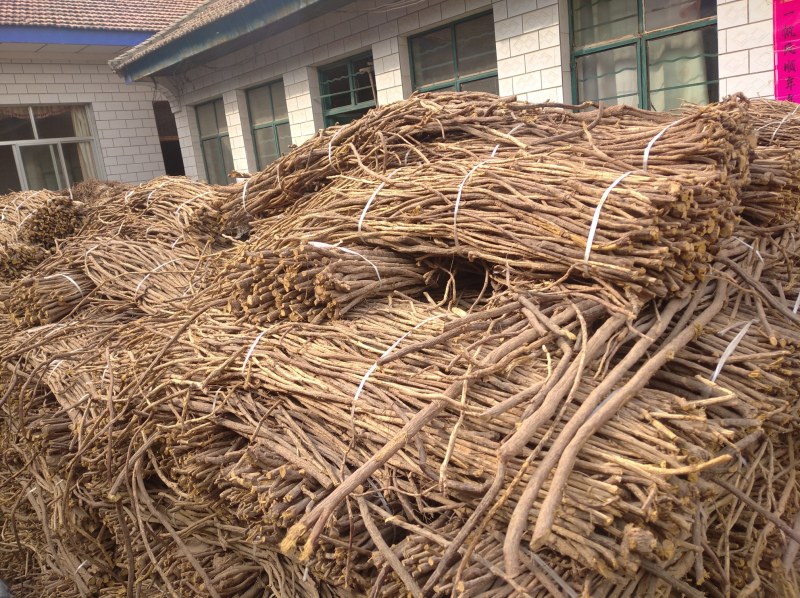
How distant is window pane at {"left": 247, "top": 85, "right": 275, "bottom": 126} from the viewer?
11.5 m

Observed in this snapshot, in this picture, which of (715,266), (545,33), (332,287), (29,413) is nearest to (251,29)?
(545,33)

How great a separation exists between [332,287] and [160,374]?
942 millimetres

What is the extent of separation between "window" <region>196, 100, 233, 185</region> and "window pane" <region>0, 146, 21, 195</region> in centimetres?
455

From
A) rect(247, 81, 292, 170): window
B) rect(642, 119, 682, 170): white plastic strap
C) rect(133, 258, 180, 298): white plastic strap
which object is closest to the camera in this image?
rect(642, 119, 682, 170): white plastic strap

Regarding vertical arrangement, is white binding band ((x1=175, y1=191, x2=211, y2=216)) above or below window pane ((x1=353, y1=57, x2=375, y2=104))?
below

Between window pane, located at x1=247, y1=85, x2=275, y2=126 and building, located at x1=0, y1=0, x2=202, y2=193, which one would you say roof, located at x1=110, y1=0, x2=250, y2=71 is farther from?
window pane, located at x1=247, y1=85, x2=275, y2=126

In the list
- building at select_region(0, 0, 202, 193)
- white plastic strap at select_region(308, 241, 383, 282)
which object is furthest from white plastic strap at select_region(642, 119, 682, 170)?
building at select_region(0, 0, 202, 193)

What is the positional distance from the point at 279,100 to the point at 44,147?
7.11 meters

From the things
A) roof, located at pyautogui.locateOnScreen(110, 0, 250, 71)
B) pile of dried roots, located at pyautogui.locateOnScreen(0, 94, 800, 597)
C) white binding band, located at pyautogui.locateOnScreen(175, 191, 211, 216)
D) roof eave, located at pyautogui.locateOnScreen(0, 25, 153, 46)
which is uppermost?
roof eave, located at pyautogui.locateOnScreen(0, 25, 153, 46)

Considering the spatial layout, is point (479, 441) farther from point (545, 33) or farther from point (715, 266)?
point (545, 33)

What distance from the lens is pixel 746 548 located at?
6.34ft

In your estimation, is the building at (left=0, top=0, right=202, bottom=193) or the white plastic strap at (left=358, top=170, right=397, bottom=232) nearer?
the white plastic strap at (left=358, top=170, right=397, bottom=232)

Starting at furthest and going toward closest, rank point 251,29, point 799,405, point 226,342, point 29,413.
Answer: point 251,29, point 29,413, point 226,342, point 799,405

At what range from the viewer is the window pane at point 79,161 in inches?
580
